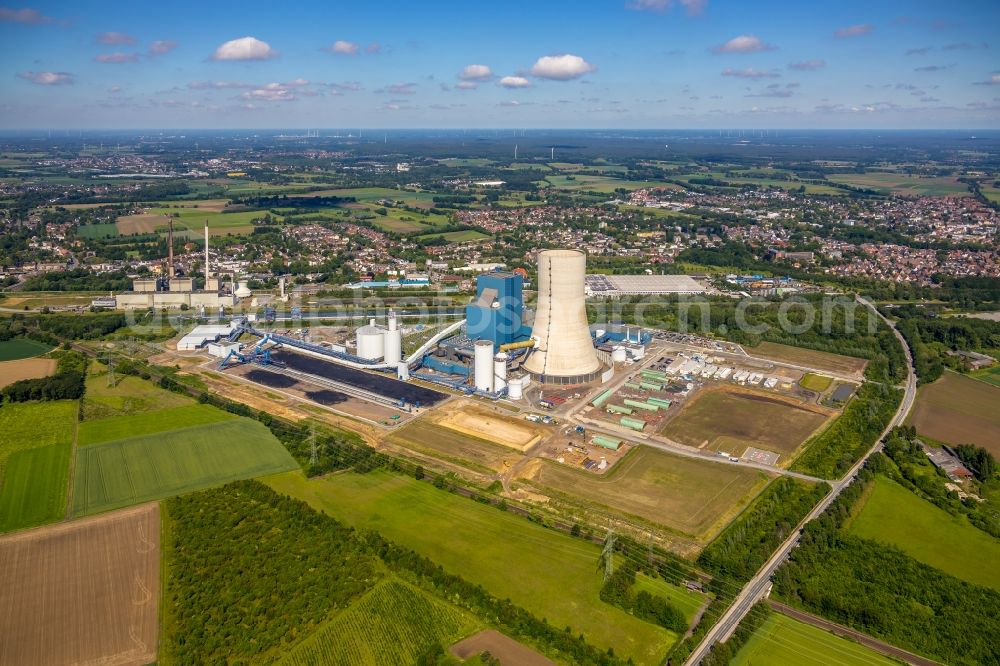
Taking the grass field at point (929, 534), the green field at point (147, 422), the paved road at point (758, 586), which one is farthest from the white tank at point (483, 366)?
the grass field at point (929, 534)

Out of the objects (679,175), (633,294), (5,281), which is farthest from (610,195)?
(5,281)

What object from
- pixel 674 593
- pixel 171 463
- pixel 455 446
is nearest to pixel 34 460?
pixel 171 463

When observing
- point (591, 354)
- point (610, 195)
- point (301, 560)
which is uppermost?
point (610, 195)

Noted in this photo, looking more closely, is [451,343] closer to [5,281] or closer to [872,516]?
[872,516]

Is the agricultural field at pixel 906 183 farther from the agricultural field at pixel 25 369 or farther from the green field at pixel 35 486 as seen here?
the green field at pixel 35 486

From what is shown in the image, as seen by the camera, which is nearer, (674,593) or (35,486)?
(674,593)

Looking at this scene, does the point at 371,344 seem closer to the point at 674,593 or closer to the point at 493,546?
the point at 493,546
